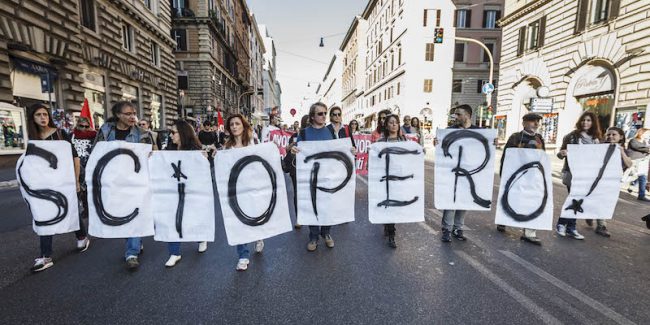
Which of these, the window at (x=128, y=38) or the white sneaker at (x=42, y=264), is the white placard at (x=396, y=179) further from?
the window at (x=128, y=38)

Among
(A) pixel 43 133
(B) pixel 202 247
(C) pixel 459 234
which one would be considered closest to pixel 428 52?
(C) pixel 459 234

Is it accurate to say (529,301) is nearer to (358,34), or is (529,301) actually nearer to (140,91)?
(140,91)

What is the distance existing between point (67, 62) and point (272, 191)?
45.9 feet

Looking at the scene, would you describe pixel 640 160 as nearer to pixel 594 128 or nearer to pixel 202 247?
pixel 594 128

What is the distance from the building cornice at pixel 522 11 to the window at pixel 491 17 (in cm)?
1007

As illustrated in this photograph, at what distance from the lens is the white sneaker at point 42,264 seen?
3.33 m

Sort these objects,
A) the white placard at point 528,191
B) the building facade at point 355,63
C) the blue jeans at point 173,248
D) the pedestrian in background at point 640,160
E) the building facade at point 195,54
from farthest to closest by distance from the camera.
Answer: the building facade at point 355,63
the building facade at point 195,54
the pedestrian in background at point 640,160
the white placard at point 528,191
the blue jeans at point 173,248

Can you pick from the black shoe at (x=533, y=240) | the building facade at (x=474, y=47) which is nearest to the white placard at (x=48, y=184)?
the black shoe at (x=533, y=240)

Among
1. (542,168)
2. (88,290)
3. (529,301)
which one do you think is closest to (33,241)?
(88,290)

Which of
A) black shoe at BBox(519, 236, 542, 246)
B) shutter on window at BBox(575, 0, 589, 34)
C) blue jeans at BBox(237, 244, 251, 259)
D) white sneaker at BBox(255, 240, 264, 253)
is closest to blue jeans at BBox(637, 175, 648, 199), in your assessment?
black shoe at BBox(519, 236, 542, 246)

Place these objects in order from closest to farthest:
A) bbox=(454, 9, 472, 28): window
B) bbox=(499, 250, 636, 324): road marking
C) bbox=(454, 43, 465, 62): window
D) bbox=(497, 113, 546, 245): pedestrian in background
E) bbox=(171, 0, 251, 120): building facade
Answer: bbox=(499, 250, 636, 324): road marking → bbox=(497, 113, 546, 245): pedestrian in background → bbox=(171, 0, 251, 120): building facade → bbox=(454, 9, 472, 28): window → bbox=(454, 43, 465, 62): window

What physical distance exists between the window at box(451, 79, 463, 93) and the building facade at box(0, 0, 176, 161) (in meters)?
27.6

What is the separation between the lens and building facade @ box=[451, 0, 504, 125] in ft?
105

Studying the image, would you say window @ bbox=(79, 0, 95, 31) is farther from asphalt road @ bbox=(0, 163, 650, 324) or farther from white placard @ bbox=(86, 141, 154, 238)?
white placard @ bbox=(86, 141, 154, 238)
